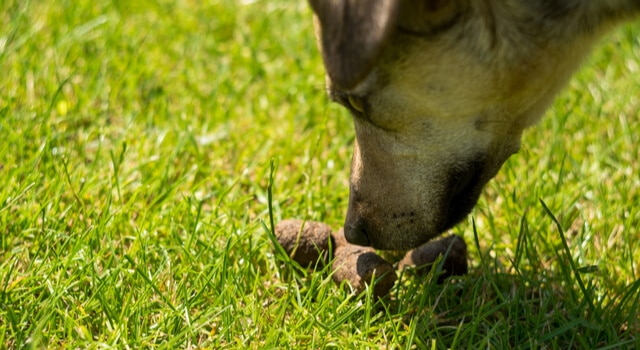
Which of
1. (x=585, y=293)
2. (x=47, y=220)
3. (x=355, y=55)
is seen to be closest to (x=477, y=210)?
(x=585, y=293)

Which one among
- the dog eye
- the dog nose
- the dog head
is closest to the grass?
the dog nose

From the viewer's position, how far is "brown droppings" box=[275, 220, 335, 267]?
3.64 meters

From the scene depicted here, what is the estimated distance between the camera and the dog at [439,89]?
9.72 ft

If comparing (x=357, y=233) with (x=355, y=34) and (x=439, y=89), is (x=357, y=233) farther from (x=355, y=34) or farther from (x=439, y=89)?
(x=355, y=34)

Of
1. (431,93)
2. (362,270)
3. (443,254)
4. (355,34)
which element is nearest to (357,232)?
(362,270)

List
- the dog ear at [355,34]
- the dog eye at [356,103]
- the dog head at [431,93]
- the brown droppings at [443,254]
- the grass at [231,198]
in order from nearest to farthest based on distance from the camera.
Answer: the dog ear at [355,34] < the dog head at [431,93] < the dog eye at [356,103] < the grass at [231,198] < the brown droppings at [443,254]

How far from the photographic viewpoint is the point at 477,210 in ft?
13.7

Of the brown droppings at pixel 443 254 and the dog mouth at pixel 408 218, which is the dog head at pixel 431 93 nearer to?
the dog mouth at pixel 408 218

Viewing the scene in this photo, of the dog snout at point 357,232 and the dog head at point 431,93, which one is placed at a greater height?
the dog head at point 431,93

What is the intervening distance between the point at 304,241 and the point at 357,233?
0.33 metres

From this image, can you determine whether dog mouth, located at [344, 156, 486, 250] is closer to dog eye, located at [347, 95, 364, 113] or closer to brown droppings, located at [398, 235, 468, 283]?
brown droppings, located at [398, 235, 468, 283]

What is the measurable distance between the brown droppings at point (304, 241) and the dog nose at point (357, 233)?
0.20m

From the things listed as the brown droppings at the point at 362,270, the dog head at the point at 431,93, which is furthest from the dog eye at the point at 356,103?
the brown droppings at the point at 362,270

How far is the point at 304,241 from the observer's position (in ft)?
12.0
